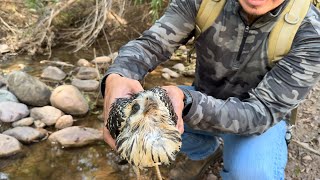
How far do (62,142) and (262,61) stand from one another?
199 cm

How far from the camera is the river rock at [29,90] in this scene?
13.8 ft

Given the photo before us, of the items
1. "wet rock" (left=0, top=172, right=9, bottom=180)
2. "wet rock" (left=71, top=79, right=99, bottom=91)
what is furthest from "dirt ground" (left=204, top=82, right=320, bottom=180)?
"wet rock" (left=71, top=79, right=99, bottom=91)

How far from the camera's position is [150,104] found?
1389mm

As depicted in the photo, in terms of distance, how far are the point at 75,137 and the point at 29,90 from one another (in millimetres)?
837

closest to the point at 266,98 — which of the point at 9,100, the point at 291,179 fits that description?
the point at 291,179

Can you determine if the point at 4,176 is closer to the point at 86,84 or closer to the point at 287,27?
the point at 86,84

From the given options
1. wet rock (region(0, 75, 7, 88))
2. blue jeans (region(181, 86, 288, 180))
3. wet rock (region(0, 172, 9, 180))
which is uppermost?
blue jeans (region(181, 86, 288, 180))

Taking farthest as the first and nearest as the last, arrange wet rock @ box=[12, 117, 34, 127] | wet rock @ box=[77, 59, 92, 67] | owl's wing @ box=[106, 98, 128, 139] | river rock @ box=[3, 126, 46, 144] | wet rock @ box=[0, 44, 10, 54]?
wet rock @ box=[0, 44, 10, 54]
wet rock @ box=[77, 59, 92, 67]
wet rock @ box=[12, 117, 34, 127]
river rock @ box=[3, 126, 46, 144]
owl's wing @ box=[106, 98, 128, 139]

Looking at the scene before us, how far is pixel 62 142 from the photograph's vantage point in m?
Result: 3.68

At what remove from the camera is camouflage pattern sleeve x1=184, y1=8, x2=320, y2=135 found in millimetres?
2164

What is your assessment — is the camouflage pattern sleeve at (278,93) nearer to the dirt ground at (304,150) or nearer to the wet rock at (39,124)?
the dirt ground at (304,150)

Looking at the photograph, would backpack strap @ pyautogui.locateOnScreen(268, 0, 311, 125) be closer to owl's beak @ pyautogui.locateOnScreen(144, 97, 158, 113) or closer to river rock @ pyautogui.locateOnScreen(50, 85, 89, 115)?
owl's beak @ pyautogui.locateOnScreen(144, 97, 158, 113)

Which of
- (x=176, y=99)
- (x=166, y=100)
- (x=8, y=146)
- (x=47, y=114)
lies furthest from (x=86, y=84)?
(x=166, y=100)

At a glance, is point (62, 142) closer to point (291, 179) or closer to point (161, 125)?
point (291, 179)
